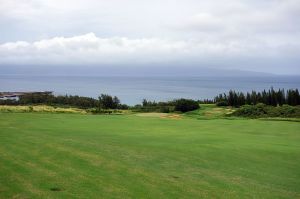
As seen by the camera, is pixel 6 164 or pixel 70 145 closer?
pixel 6 164

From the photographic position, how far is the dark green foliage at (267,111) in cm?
5835

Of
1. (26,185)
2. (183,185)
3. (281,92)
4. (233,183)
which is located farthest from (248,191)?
(281,92)

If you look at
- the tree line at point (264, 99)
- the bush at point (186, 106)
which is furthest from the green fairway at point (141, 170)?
the tree line at point (264, 99)

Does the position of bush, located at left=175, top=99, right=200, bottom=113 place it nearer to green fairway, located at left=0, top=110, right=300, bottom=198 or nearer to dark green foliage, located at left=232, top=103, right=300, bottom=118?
dark green foliage, located at left=232, top=103, right=300, bottom=118

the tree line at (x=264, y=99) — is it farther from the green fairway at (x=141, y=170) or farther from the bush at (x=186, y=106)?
the green fairway at (x=141, y=170)

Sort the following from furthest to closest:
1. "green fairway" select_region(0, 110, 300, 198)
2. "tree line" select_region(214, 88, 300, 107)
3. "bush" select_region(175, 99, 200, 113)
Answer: "tree line" select_region(214, 88, 300, 107)
"bush" select_region(175, 99, 200, 113)
"green fairway" select_region(0, 110, 300, 198)

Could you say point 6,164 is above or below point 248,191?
above

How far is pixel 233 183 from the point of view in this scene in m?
12.7

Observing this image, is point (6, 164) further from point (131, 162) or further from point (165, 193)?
point (165, 193)

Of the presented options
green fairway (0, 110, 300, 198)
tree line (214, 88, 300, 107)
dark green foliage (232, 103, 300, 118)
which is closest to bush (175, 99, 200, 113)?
dark green foliage (232, 103, 300, 118)

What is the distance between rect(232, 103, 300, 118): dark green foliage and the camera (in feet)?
191

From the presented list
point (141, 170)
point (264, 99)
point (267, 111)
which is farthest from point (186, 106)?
point (141, 170)

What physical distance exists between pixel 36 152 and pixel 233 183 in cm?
717

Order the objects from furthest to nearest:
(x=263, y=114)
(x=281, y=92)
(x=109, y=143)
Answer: (x=281, y=92)
(x=263, y=114)
(x=109, y=143)
